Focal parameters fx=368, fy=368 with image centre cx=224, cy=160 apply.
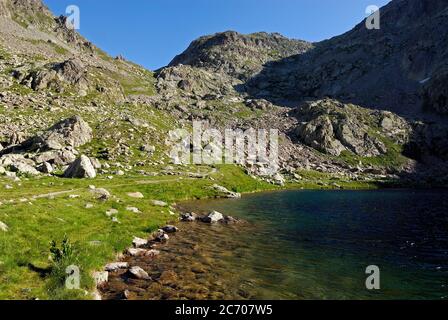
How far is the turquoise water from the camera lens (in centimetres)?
1925

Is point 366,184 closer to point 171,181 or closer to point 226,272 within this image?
point 171,181

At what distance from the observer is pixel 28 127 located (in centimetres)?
9212

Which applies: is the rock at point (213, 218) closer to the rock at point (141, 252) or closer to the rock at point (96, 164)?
the rock at point (141, 252)

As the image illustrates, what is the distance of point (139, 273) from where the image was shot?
21.0 m

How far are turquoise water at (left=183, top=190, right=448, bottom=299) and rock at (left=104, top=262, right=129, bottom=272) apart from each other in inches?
250

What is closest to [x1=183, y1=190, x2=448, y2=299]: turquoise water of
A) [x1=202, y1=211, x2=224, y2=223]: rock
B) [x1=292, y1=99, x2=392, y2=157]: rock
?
[x1=202, y1=211, x2=224, y2=223]: rock

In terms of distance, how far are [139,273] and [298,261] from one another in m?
10.4

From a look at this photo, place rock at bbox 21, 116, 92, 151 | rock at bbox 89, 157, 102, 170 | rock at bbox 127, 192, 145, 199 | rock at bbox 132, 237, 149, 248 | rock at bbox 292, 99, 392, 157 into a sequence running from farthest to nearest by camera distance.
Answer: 1. rock at bbox 292, 99, 392, 157
2. rock at bbox 21, 116, 92, 151
3. rock at bbox 89, 157, 102, 170
4. rock at bbox 127, 192, 145, 199
5. rock at bbox 132, 237, 149, 248

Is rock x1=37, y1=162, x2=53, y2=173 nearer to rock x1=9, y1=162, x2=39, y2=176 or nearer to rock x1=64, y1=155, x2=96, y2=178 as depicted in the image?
rock x1=9, y1=162, x2=39, y2=176

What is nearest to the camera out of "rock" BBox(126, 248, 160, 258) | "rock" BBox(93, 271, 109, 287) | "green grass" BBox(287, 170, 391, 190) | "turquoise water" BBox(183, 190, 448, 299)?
"turquoise water" BBox(183, 190, 448, 299)

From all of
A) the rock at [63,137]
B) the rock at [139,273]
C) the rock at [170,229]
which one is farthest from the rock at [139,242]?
the rock at [63,137]

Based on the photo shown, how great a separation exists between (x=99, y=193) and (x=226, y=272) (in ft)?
88.8
